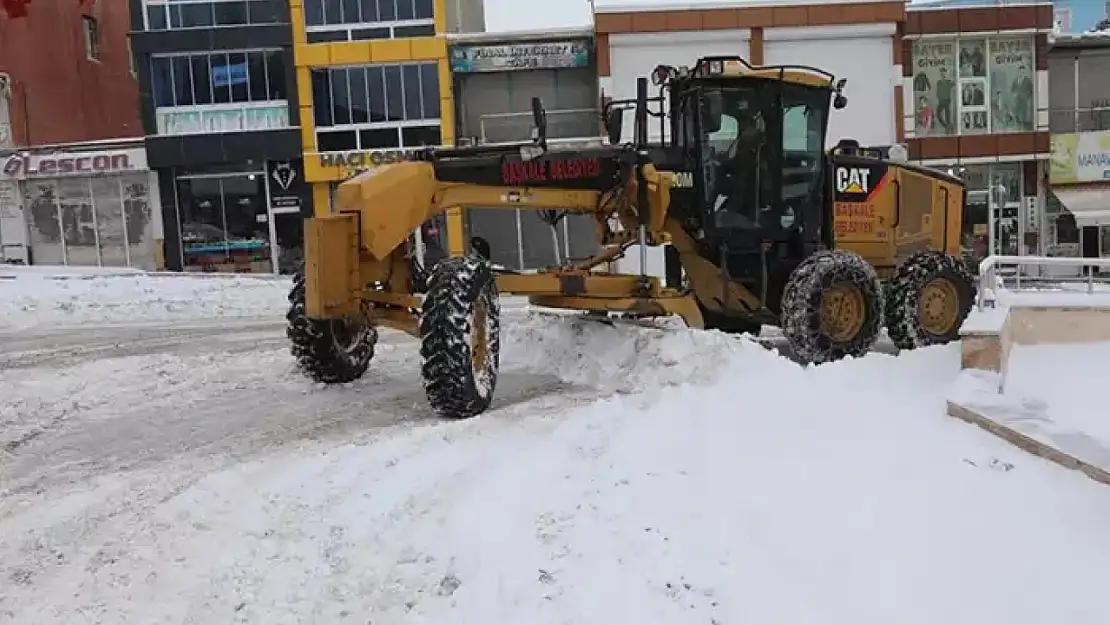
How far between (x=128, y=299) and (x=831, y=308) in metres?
13.1

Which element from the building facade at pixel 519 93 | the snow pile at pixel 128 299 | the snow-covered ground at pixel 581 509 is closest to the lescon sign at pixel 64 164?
the snow pile at pixel 128 299

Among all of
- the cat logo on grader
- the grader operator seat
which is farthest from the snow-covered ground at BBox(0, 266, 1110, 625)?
the cat logo on grader

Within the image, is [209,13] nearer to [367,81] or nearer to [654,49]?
[367,81]

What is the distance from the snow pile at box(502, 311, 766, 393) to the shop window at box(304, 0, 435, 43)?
2073 centimetres

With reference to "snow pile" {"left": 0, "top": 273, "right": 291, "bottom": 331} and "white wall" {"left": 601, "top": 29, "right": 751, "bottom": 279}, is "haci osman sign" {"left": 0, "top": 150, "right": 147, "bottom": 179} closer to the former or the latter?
"snow pile" {"left": 0, "top": 273, "right": 291, "bottom": 331}

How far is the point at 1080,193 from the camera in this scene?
3031 centimetres

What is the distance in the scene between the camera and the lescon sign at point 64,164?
29.8 metres

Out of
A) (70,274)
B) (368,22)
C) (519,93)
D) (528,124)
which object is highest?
(368,22)

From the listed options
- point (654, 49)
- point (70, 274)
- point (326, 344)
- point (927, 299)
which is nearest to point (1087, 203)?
point (654, 49)

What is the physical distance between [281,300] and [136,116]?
796 inches

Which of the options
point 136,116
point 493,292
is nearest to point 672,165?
point 493,292

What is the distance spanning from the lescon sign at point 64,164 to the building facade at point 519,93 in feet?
32.1

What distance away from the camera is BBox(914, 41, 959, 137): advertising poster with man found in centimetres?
Result: 3036

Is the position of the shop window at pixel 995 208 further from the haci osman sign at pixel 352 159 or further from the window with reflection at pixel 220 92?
the window with reflection at pixel 220 92
